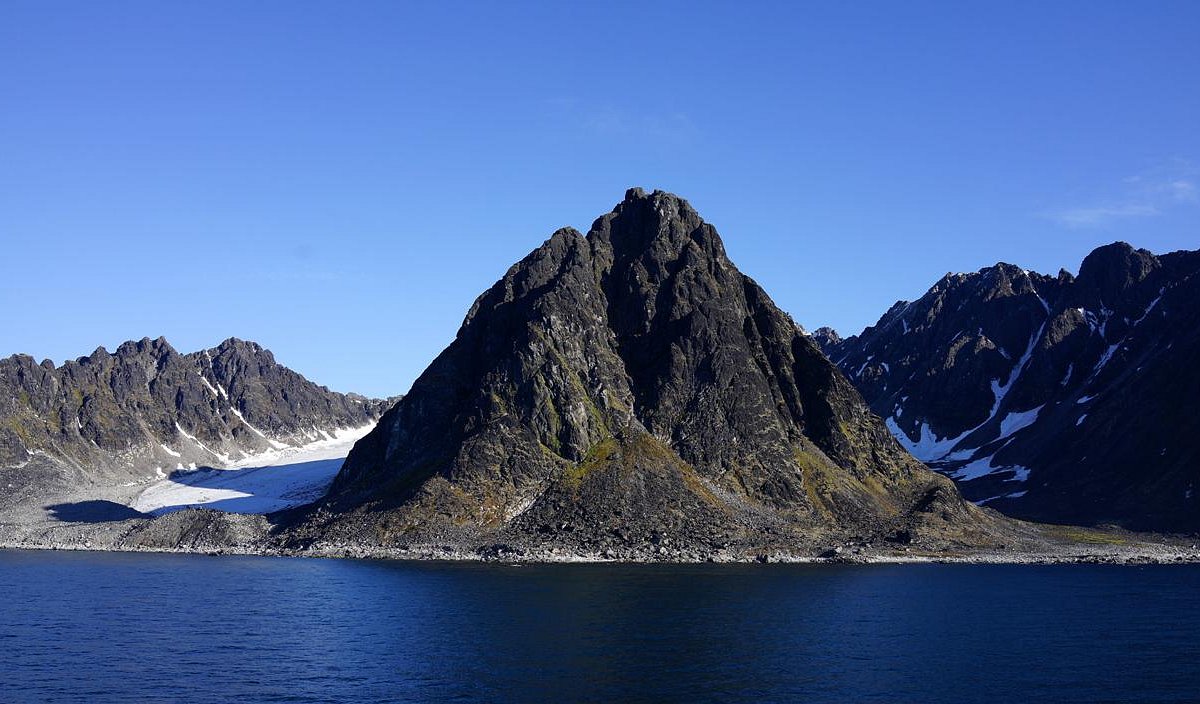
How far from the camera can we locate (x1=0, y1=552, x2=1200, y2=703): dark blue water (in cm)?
6738

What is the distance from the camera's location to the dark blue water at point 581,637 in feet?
221

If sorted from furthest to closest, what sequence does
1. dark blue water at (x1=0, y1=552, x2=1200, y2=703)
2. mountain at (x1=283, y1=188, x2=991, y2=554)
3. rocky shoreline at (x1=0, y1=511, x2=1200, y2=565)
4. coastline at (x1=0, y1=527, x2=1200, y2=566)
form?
1. mountain at (x1=283, y1=188, x2=991, y2=554)
2. rocky shoreline at (x1=0, y1=511, x2=1200, y2=565)
3. coastline at (x1=0, y1=527, x2=1200, y2=566)
4. dark blue water at (x1=0, y1=552, x2=1200, y2=703)

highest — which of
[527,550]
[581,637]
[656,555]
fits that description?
[527,550]

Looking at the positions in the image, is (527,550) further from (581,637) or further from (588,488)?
(581,637)

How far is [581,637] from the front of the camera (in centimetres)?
8575

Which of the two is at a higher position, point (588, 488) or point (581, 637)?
point (588, 488)

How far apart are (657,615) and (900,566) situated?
254ft

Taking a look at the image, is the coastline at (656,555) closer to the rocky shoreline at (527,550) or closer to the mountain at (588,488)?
the rocky shoreline at (527,550)

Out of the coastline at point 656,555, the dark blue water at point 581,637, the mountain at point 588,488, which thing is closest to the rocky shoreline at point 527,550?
the coastline at point 656,555

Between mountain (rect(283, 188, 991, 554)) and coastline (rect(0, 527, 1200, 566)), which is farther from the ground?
mountain (rect(283, 188, 991, 554))

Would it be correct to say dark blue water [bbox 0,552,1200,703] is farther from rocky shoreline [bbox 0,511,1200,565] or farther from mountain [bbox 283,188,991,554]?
mountain [bbox 283,188,991,554]

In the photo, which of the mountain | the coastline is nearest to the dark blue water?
the coastline

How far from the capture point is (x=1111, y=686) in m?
70.5

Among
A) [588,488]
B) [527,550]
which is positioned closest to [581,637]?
[527,550]
